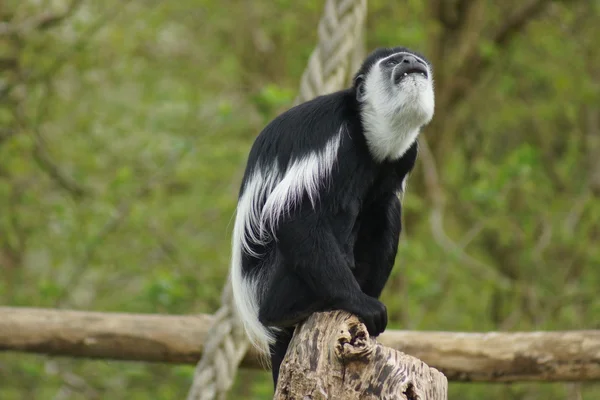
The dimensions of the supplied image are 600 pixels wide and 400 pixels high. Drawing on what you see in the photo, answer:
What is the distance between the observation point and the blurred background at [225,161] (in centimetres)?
383

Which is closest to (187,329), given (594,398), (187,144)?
(187,144)

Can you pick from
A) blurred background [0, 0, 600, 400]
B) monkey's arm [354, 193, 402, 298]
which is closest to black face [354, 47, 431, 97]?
monkey's arm [354, 193, 402, 298]

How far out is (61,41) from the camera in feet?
13.1

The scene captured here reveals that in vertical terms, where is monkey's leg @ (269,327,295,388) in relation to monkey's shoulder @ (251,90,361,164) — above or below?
below

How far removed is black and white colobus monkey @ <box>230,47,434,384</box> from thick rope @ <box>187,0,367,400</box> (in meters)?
0.13

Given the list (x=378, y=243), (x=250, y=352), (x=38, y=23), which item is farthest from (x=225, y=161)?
(x=378, y=243)

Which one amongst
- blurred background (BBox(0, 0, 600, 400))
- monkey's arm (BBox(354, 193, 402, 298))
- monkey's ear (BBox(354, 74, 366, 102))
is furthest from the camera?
blurred background (BBox(0, 0, 600, 400))

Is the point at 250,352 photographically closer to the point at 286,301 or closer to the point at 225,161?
the point at 286,301

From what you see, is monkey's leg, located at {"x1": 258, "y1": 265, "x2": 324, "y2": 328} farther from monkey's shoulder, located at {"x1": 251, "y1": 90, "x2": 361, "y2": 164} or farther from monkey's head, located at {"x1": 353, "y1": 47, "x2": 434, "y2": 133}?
monkey's head, located at {"x1": 353, "y1": 47, "x2": 434, "y2": 133}

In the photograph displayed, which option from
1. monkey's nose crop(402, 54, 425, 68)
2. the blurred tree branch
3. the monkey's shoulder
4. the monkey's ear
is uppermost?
monkey's nose crop(402, 54, 425, 68)

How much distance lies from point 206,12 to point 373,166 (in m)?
3.17

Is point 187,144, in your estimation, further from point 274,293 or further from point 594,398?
point 594,398

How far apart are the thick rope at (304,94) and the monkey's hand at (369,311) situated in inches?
21.5

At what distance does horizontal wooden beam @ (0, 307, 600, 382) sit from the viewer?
83.0 inches
